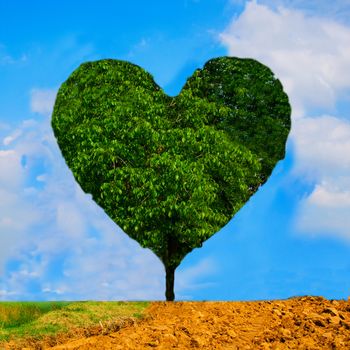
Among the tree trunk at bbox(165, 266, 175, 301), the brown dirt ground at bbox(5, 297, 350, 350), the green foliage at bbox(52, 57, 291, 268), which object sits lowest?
the brown dirt ground at bbox(5, 297, 350, 350)

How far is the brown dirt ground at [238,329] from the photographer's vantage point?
10.0 metres

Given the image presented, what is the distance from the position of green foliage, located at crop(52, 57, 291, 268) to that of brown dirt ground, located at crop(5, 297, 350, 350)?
2192mm

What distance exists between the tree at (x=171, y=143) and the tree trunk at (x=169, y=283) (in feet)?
0.08

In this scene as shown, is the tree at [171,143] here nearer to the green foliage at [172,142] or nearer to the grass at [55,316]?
the green foliage at [172,142]

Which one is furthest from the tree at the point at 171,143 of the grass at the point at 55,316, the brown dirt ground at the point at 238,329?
the brown dirt ground at the point at 238,329

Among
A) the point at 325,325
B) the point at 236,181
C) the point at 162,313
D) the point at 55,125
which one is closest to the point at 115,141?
the point at 55,125

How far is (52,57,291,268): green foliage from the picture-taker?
14.1m

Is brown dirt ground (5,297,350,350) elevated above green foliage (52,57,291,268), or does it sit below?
below

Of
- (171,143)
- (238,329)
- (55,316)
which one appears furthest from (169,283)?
(238,329)

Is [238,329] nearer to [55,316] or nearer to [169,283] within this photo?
[169,283]

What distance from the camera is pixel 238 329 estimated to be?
11.2 meters

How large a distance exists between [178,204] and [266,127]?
10.6 feet

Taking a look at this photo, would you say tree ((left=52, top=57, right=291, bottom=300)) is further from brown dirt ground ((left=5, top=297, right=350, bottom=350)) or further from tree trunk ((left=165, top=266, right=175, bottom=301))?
brown dirt ground ((left=5, top=297, right=350, bottom=350))

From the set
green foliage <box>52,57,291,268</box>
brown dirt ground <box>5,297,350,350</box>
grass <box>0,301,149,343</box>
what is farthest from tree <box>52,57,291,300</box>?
brown dirt ground <box>5,297,350,350</box>
